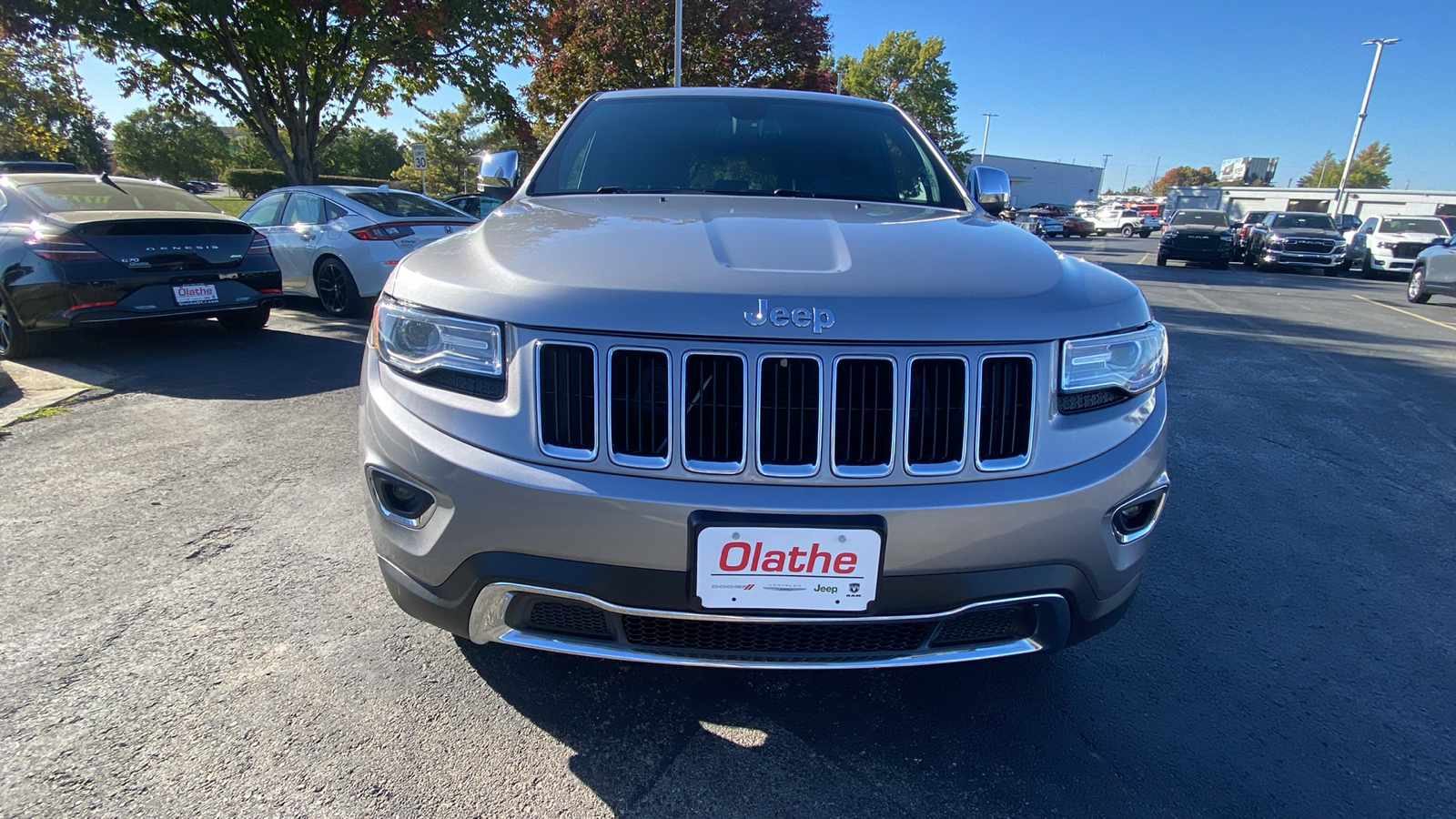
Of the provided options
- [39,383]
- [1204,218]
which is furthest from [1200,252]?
[39,383]

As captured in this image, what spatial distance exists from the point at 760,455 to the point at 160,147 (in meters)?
61.8

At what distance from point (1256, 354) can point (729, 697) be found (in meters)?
7.51

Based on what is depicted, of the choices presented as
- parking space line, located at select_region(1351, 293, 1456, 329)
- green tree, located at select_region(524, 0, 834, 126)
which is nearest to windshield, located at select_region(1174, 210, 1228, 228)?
parking space line, located at select_region(1351, 293, 1456, 329)

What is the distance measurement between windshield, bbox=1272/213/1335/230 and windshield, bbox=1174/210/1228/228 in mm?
1360

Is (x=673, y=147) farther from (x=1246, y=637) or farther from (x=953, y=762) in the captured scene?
(x=1246, y=637)

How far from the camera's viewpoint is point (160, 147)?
159 feet

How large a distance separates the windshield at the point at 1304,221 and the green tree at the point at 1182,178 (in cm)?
10471

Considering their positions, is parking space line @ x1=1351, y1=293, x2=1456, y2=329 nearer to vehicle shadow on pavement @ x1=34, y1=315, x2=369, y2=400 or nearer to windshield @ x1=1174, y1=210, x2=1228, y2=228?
windshield @ x1=1174, y1=210, x2=1228, y2=228

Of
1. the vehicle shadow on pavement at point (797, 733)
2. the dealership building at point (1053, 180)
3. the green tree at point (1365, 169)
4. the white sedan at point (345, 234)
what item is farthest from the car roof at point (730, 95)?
the green tree at point (1365, 169)

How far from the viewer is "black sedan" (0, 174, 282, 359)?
212 inches

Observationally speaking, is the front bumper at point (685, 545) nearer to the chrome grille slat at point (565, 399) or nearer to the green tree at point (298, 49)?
the chrome grille slat at point (565, 399)

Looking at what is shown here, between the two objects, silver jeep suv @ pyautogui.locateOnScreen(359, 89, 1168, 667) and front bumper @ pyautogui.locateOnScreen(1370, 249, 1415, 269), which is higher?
silver jeep suv @ pyautogui.locateOnScreen(359, 89, 1168, 667)

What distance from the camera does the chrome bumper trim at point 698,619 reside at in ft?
5.11

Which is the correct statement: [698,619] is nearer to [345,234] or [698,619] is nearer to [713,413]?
[713,413]
